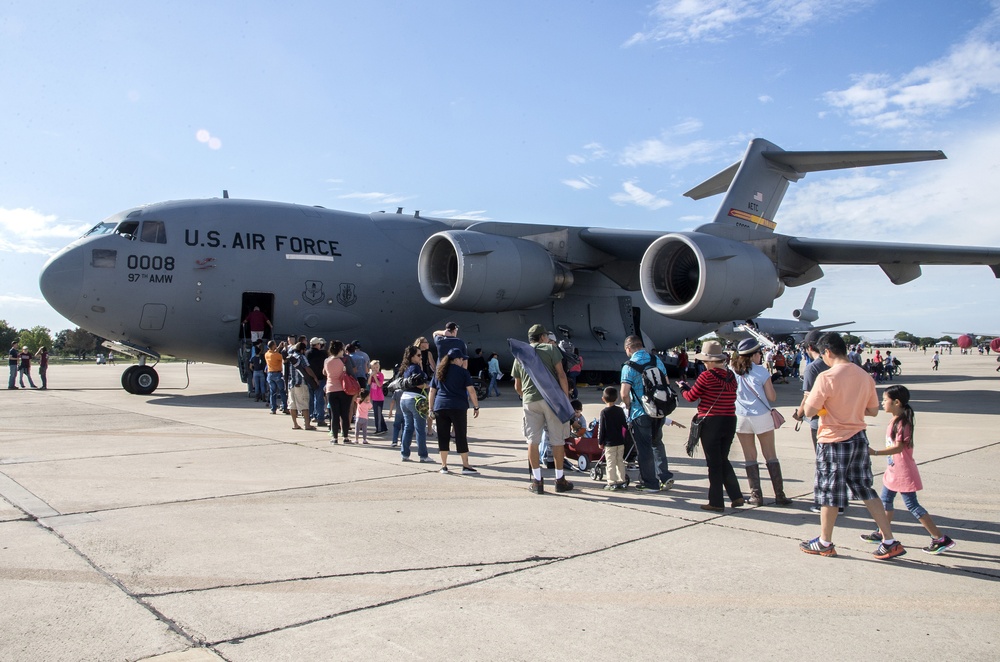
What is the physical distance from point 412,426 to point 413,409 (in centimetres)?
17

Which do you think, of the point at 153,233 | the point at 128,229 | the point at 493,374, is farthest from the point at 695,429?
the point at 128,229

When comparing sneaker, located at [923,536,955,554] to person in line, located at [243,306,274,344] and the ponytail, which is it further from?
person in line, located at [243,306,274,344]

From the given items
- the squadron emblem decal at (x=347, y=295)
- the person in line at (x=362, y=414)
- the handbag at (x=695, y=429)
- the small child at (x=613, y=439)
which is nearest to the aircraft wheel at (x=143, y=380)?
the squadron emblem decal at (x=347, y=295)

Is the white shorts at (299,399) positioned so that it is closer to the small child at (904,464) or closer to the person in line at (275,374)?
the person in line at (275,374)

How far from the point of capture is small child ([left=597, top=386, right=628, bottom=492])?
6.42 metres

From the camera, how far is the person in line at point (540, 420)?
6.26 meters

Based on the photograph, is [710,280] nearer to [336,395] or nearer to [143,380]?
[336,395]

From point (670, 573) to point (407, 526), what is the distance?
5.92 ft

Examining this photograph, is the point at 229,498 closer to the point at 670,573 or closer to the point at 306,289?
the point at 670,573

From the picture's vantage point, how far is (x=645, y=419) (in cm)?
630

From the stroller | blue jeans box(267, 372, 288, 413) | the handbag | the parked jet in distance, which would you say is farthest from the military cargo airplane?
the parked jet in distance

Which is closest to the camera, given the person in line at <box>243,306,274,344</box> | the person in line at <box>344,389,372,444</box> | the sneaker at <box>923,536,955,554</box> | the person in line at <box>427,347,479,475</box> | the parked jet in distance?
the sneaker at <box>923,536,955,554</box>

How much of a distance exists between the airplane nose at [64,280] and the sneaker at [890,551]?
13537 millimetres

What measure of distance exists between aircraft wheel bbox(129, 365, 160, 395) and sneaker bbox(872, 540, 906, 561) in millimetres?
14986
